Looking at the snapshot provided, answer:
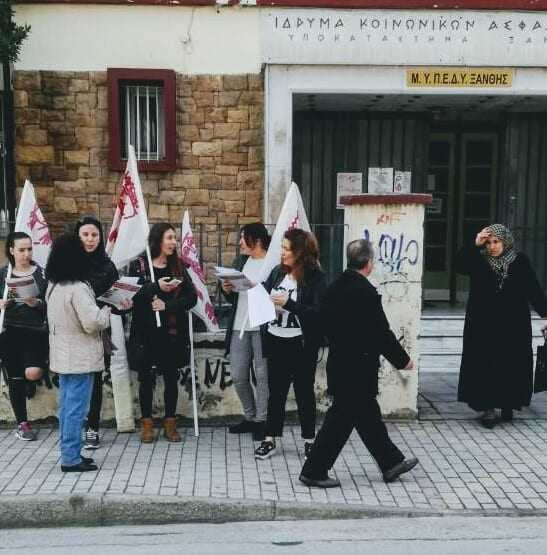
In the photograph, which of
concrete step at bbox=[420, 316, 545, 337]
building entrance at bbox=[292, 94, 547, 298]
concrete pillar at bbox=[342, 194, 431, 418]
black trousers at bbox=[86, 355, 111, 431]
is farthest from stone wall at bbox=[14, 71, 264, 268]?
black trousers at bbox=[86, 355, 111, 431]

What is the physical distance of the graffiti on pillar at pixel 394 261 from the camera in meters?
6.81

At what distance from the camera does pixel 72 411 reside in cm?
542

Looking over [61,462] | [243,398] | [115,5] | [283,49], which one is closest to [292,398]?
[243,398]

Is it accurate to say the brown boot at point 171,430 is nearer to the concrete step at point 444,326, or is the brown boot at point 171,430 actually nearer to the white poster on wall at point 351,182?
the concrete step at point 444,326

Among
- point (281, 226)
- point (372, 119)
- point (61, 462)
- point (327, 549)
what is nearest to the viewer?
point (327, 549)

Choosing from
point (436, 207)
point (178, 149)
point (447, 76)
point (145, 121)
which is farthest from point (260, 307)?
point (436, 207)

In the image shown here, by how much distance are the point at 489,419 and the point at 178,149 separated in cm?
546

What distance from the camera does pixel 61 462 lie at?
5574mm

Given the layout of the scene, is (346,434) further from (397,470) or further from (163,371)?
(163,371)

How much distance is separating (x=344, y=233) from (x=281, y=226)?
2.57ft

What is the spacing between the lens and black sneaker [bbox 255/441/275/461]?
5.87 m

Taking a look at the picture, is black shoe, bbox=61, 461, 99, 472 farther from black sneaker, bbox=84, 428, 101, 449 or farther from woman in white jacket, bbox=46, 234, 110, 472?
black sneaker, bbox=84, 428, 101, 449

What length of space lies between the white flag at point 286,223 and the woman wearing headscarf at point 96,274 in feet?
4.17

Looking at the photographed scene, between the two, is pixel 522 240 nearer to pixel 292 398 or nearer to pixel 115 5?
pixel 292 398
